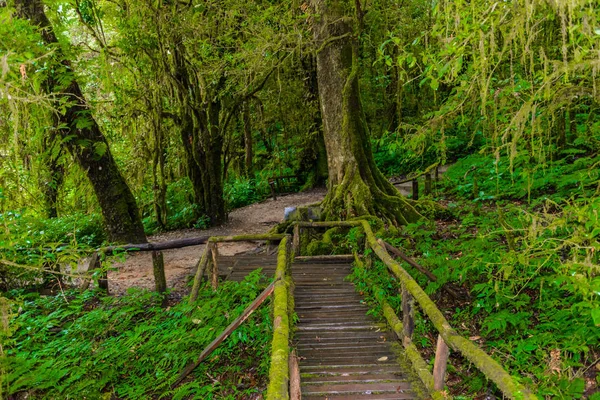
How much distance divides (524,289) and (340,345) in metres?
3.21

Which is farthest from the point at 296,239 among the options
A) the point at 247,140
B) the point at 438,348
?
the point at 247,140

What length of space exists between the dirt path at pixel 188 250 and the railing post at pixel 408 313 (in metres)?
4.35

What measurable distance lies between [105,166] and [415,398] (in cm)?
1040

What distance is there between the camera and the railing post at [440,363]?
396cm

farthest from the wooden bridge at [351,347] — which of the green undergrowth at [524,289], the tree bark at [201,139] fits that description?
the tree bark at [201,139]

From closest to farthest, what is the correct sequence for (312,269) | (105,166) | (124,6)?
(312,269), (105,166), (124,6)

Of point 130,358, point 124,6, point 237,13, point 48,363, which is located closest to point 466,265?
point 130,358

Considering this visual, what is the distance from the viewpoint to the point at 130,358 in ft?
21.1

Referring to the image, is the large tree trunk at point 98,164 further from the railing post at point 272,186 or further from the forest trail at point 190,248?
the railing post at point 272,186

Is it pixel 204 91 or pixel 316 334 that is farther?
pixel 204 91

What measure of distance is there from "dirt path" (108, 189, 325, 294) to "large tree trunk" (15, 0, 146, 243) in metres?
0.94

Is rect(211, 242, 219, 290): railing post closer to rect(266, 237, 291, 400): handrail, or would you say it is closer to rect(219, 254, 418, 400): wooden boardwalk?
rect(219, 254, 418, 400): wooden boardwalk

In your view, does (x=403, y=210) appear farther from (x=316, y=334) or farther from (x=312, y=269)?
(x=316, y=334)

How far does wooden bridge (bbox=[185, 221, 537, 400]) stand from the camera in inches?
146
